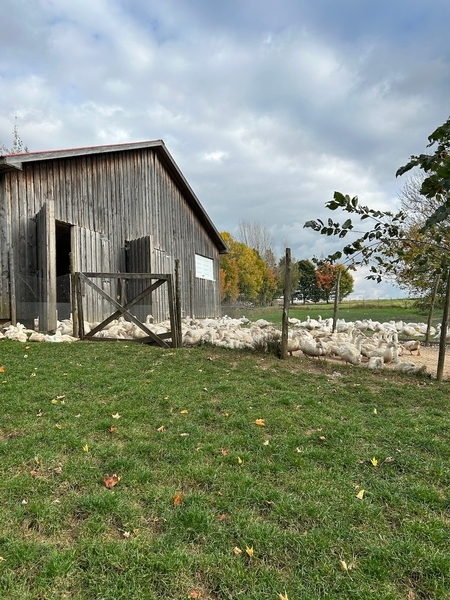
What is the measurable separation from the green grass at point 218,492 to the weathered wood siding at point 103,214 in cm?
525

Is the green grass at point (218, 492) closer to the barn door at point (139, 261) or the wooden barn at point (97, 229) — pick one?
the wooden barn at point (97, 229)

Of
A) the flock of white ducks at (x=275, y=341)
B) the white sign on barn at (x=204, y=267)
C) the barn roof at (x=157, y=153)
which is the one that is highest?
the barn roof at (x=157, y=153)

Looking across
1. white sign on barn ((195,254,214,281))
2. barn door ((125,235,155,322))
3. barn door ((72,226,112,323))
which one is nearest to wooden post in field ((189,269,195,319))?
white sign on barn ((195,254,214,281))

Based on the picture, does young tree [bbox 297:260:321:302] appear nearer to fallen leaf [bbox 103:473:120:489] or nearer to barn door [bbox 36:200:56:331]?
barn door [bbox 36:200:56:331]

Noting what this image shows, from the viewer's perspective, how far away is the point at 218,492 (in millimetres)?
2650

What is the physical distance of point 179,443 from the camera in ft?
10.9

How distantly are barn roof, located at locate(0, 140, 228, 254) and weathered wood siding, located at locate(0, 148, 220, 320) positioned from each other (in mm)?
266

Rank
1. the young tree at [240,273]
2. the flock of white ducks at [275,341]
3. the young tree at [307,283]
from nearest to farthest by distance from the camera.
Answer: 1. the flock of white ducks at [275,341]
2. the young tree at [240,273]
3. the young tree at [307,283]

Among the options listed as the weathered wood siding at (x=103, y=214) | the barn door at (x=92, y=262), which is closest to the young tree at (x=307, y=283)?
the weathered wood siding at (x=103, y=214)

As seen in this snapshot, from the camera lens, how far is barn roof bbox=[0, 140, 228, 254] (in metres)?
8.30

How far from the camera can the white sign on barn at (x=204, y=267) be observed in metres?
17.5

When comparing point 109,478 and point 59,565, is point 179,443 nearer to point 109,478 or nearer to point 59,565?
point 109,478

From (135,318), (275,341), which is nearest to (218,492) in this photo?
(275,341)

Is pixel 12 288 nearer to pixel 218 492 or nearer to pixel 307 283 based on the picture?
pixel 218 492
